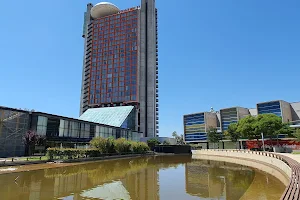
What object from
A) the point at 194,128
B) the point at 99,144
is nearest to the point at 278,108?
A: the point at 194,128

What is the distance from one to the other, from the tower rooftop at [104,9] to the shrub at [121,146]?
379ft

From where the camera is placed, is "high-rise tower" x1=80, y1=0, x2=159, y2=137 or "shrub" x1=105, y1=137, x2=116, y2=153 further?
"high-rise tower" x1=80, y1=0, x2=159, y2=137

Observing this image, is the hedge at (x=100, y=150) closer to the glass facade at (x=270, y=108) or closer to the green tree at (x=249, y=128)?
the green tree at (x=249, y=128)

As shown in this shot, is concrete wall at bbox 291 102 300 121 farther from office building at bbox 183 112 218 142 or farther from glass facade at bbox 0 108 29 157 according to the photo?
glass facade at bbox 0 108 29 157

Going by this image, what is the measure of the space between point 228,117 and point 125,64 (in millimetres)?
69715

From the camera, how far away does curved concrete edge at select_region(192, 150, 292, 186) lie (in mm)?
25875

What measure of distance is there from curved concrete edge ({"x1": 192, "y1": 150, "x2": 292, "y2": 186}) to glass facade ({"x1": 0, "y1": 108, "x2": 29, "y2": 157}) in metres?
46.0

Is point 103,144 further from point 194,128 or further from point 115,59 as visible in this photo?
point 194,128

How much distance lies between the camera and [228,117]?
139125 mm

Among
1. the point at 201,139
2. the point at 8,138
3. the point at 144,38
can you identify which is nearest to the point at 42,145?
the point at 8,138

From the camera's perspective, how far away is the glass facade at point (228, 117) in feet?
446

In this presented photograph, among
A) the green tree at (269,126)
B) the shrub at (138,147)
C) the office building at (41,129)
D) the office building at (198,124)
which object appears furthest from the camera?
the office building at (198,124)

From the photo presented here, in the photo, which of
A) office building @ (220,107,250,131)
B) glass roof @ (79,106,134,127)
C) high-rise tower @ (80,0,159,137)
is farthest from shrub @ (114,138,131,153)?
office building @ (220,107,250,131)

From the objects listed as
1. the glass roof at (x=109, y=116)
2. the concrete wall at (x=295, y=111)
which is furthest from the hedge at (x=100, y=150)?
the concrete wall at (x=295, y=111)
